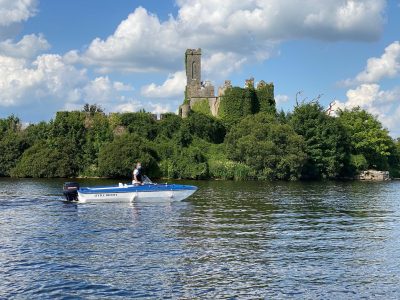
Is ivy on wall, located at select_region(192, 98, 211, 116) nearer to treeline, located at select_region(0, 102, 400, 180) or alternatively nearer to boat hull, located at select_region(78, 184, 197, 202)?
treeline, located at select_region(0, 102, 400, 180)

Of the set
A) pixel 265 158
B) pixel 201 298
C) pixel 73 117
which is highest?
pixel 73 117

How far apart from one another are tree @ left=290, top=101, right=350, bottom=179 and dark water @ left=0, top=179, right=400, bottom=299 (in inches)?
2133

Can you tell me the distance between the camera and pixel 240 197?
4806 cm

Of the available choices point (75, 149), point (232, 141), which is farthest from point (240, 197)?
point (75, 149)

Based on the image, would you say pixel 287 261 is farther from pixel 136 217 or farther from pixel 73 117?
pixel 73 117

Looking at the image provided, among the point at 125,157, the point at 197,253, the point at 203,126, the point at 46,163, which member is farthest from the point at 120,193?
the point at 203,126

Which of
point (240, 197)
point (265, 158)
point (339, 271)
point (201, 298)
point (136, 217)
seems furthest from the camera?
point (265, 158)

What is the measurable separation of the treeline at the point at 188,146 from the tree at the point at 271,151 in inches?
5.8

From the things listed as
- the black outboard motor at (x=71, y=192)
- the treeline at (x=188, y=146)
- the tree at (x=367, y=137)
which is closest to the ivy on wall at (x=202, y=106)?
the treeline at (x=188, y=146)

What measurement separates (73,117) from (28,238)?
74.3m

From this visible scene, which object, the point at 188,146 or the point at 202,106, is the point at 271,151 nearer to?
the point at 188,146

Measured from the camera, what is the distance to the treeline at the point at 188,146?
84625 millimetres

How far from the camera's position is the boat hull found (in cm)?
4116

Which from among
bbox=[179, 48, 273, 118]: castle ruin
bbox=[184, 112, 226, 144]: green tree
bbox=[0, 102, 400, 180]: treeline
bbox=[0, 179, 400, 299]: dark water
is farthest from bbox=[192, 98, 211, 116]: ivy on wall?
bbox=[0, 179, 400, 299]: dark water
